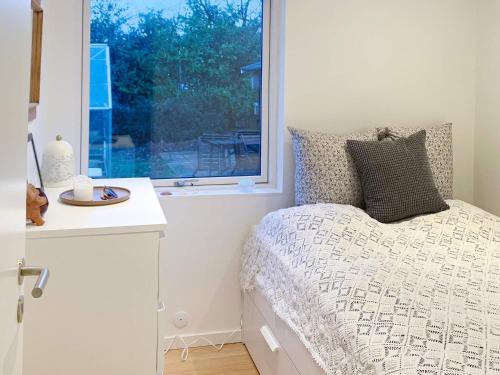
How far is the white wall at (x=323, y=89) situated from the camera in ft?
8.50

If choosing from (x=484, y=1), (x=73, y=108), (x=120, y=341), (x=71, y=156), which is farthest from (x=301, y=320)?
(x=484, y=1)

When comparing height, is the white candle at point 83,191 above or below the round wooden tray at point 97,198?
above

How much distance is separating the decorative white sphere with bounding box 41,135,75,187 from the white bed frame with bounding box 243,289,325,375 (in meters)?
1.00

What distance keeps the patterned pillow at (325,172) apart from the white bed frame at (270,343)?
0.55m

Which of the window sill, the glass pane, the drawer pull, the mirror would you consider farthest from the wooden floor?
the mirror

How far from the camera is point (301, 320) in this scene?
6.01 feet

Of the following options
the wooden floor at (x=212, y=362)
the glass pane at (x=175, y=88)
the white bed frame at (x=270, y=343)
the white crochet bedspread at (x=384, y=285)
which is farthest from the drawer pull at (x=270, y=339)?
the glass pane at (x=175, y=88)

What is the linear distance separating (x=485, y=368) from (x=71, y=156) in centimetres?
167

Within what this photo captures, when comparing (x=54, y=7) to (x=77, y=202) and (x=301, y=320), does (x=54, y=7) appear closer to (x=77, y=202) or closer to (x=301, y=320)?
(x=77, y=202)

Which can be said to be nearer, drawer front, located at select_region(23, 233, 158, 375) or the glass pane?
drawer front, located at select_region(23, 233, 158, 375)

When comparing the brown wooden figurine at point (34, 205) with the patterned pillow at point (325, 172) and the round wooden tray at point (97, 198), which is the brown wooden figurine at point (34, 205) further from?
the patterned pillow at point (325, 172)

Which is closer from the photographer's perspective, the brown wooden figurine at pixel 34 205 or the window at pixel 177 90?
the brown wooden figurine at pixel 34 205

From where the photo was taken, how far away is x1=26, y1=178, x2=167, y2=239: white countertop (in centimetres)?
155

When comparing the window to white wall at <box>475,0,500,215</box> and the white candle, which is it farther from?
white wall at <box>475,0,500,215</box>
